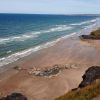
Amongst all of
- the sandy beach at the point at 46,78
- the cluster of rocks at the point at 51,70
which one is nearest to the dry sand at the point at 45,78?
the sandy beach at the point at 46,78

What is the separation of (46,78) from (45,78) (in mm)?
103

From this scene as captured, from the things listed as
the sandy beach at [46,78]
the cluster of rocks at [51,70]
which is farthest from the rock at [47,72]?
the sandy beach at [46,78]

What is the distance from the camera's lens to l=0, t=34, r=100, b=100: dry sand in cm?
2211

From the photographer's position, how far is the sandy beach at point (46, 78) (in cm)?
2217

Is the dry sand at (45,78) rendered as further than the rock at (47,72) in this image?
No

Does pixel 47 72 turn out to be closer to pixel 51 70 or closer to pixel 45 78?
pixel 51 70

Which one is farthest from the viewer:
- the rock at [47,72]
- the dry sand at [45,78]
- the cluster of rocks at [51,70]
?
the cluster of rocks at [51,70]

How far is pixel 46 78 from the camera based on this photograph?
2591 cm

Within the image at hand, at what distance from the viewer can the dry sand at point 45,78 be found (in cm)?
2211

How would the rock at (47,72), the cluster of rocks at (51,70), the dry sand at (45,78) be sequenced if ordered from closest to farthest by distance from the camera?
the dry sand at (45,78) < the rock at (47,72) < the cluster of rocks at (51,70)

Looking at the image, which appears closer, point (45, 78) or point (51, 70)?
point (45, 78)

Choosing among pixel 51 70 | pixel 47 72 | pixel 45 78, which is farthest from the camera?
pixel 51 70

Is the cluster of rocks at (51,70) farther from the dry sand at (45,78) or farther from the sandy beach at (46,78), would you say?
the dry sand at (45,78)

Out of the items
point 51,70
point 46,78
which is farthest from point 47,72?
point 46,78
